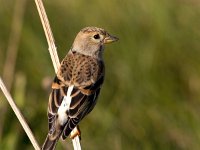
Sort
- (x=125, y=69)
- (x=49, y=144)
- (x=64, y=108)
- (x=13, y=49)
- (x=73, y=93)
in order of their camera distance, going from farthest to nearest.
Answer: (x=125, y=69) < (x=13, y=49) < (x=73, y=93) < (x=64, y=108) < (x=49, y=144)

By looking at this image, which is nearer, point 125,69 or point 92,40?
A: point 92,40

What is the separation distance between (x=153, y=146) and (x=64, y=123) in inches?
61.7

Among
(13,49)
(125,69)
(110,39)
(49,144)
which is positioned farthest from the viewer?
(125,69)

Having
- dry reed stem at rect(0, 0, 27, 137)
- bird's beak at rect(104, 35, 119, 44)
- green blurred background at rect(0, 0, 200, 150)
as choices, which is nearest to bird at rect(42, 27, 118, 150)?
bird's beak at rect(104, 35, 119, 44)

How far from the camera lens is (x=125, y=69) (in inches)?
288

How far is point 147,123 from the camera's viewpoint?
264 inches

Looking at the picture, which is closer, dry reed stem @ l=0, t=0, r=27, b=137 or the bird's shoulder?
the bird's shoulder

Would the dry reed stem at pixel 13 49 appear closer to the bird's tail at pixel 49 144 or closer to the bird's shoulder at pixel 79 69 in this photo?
the bird's shoulder at pixel 79 69

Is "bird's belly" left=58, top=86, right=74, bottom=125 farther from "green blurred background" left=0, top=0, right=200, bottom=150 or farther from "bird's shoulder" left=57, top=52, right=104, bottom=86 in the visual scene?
"green blurred background" left=0, top=0, right=200, bottom=150

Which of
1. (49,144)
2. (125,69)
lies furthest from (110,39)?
(125,69)

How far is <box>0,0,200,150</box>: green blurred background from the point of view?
6.39 meters

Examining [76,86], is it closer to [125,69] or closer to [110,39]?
[110,39]

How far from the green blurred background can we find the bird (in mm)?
375

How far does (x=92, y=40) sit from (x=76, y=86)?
563 millimetres
